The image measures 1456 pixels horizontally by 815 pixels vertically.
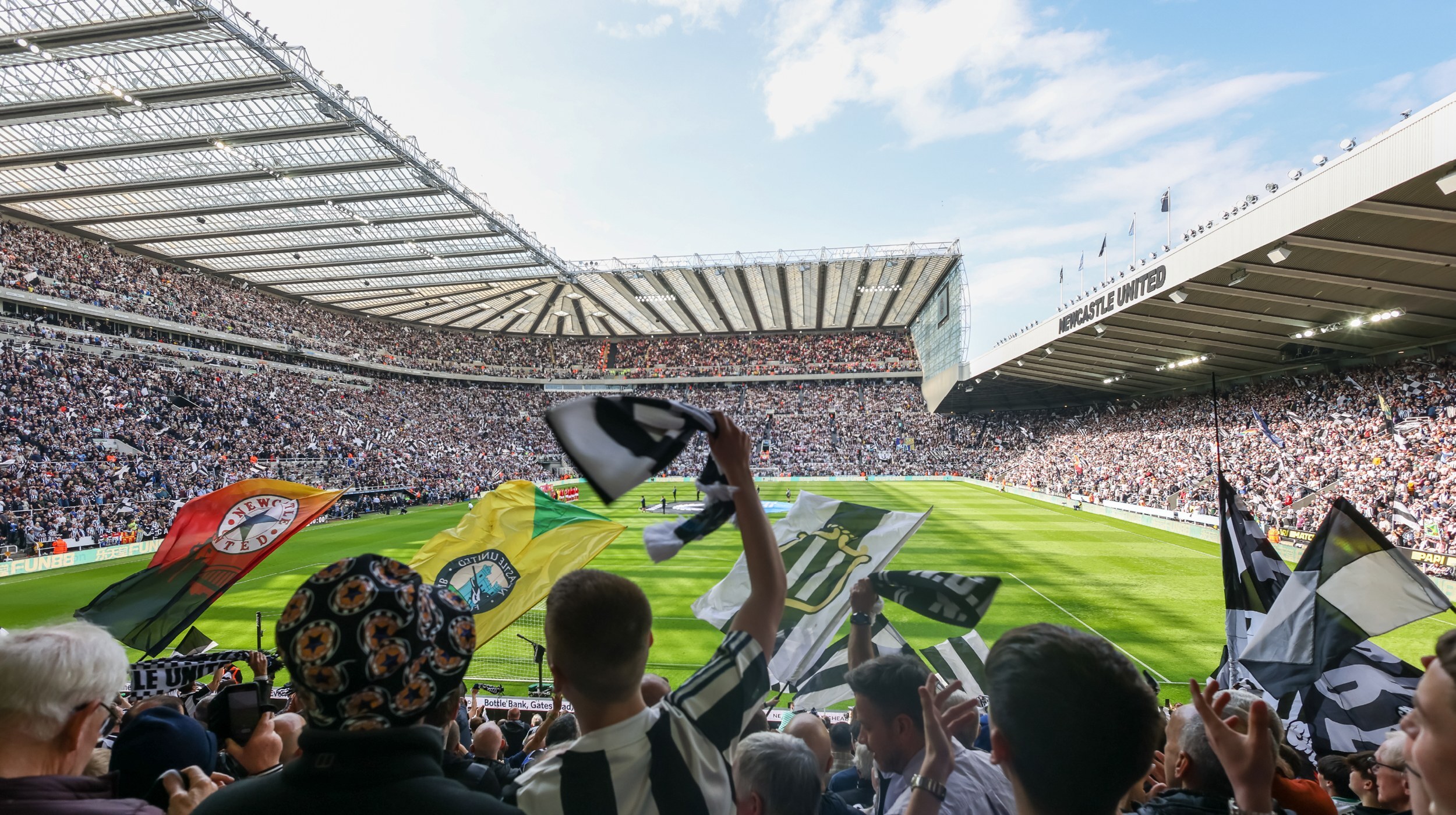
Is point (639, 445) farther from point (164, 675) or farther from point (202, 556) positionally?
point (202, 556)

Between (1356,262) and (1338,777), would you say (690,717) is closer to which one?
(1338,777)

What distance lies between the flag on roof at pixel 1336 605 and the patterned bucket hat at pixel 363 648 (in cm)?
621

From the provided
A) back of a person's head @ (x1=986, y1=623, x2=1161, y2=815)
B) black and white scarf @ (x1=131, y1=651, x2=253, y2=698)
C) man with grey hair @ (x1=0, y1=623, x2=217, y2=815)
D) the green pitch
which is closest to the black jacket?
man with grey hair @ (x1=0, y1=623, x2=217, y2=815)

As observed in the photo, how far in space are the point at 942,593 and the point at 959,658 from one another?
3380 mm

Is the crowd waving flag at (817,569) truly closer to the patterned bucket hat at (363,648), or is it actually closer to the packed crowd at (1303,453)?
the patterned bucket hat at (363,648)

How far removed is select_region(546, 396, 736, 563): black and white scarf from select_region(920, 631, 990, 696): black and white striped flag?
17.1ft

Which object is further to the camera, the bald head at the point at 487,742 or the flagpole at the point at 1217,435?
the flagpole at the point at 1217,435

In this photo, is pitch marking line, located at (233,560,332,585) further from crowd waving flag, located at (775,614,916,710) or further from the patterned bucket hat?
the patterned bucket hat

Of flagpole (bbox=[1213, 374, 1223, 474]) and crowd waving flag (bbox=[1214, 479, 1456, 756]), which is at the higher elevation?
flagpole (bbox=[1213, 374, 1223, 474])

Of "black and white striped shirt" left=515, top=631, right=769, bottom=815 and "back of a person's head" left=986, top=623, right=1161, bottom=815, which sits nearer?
"back of a person's head" left=986, top=623, right=1161, bottom=815

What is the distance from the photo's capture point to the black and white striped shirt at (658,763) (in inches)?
75.6

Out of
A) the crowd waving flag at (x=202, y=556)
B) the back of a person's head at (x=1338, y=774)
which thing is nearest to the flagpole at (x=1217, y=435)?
the back of a person's head at (x=1338, y=774)

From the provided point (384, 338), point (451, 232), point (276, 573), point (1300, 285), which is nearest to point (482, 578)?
point (276, 573)

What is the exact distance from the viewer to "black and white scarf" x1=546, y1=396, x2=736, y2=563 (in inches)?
93.6
